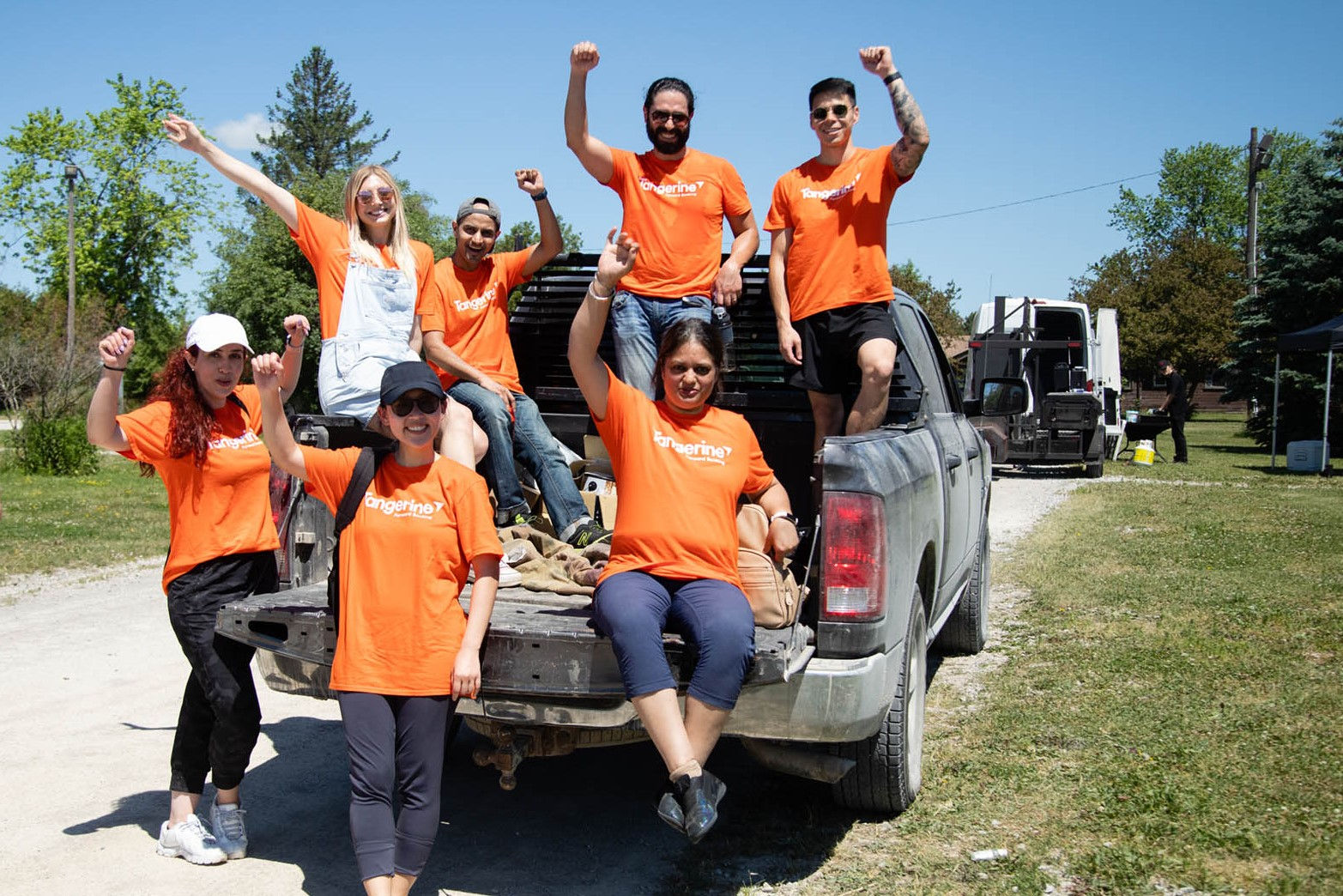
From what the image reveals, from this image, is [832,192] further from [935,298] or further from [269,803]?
[935,298]

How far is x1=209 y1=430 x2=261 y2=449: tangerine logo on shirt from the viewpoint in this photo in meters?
3.98

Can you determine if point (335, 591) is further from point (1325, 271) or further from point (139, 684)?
point (1325, 271)

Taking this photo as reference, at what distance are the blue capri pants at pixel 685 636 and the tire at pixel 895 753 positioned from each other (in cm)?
76

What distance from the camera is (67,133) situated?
157ft

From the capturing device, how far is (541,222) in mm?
5367

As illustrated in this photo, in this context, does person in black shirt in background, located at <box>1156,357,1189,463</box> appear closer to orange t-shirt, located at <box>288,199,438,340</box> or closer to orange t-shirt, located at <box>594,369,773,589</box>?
orange t-shirt, located at <box>288,199,438,340</box>

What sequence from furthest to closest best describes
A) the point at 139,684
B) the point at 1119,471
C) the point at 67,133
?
the point at 67,133
the point at 1119,471
the point at 139,684

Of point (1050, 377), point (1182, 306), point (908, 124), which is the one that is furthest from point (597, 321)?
point (1182, 306)

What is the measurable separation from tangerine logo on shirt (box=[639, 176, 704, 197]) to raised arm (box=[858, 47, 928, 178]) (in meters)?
0.86

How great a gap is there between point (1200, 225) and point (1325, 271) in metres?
54.7

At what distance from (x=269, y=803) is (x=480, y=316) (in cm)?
226

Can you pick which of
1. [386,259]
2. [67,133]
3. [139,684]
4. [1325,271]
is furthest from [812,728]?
[67,133]

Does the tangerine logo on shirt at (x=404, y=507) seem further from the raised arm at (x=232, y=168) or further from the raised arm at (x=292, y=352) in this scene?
the raised arm at (x=232, y=168)

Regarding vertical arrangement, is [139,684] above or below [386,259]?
below
